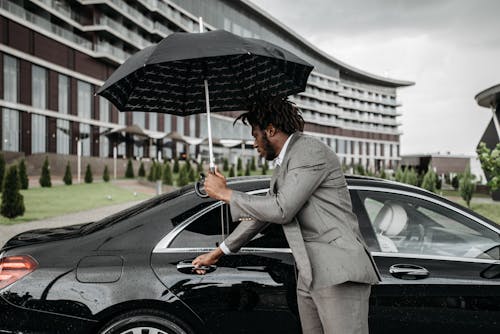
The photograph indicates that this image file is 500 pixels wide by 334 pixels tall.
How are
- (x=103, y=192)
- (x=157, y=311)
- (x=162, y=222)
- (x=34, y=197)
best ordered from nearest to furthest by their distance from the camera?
1. (x=157, y=311)
2. (x=162, y=222)
3. (x=34, y=197)
4. (x=103, y=192)

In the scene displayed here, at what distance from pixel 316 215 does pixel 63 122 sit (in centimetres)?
3965

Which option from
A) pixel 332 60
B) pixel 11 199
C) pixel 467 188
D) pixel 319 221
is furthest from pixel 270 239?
Answer: pixel 332 60

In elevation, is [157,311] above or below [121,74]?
below

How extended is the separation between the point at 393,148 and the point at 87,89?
253 feet

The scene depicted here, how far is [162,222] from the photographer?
2.91 meters

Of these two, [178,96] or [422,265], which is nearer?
[422,265]

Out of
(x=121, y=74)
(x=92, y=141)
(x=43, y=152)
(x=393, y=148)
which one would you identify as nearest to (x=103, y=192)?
(x=43, y=152)

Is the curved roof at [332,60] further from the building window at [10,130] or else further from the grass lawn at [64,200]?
the grass lawn at [64,200]

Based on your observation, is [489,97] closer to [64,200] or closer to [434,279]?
[64,200]

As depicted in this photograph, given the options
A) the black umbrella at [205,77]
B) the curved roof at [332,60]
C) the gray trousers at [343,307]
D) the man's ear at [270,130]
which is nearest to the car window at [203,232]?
the black umbrella at [205,77]

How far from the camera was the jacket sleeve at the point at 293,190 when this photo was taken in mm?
2043

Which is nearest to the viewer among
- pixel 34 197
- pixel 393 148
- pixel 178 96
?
pixel 178 96

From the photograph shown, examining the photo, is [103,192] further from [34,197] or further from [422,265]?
[422,265]

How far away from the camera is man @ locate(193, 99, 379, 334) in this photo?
205cm
